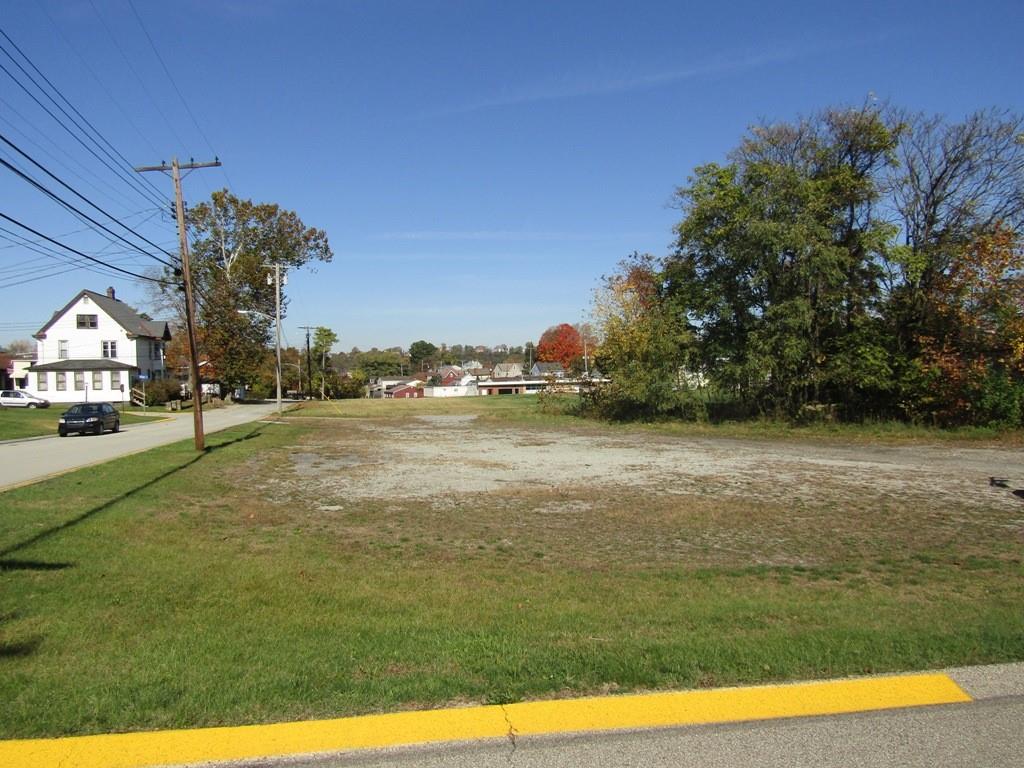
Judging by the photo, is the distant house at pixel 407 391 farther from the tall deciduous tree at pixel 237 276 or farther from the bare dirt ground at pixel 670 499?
the bare dirt ground at pixel 670 499

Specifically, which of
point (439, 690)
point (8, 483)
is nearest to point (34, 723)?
point (439, 690)

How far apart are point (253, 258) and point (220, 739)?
65.5 metres

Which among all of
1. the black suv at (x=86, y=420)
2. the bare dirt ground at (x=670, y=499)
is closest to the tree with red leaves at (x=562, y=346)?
the black suv at (x=86, y=420)

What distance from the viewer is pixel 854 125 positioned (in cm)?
3116

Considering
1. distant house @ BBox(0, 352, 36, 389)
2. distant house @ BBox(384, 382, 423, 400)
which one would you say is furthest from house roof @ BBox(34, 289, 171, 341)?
distant house @ BBox(384, 382, 423, 400)

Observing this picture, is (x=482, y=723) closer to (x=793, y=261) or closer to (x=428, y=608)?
(x=428, y=608)

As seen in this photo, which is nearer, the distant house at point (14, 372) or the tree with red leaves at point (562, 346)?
the distant house at point (14, 372)

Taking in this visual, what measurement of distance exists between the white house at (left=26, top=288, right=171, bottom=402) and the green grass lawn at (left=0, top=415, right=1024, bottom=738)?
2241 inches

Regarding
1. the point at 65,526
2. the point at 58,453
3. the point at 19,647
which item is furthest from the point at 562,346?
the point at 19,647

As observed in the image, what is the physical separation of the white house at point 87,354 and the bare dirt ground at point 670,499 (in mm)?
46874

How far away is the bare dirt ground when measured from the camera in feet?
31.6

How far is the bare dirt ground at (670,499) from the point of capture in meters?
9.63

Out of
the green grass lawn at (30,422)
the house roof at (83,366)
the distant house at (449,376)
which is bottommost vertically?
the green grass lawn at (30,422)

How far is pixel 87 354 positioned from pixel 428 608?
68.5m
